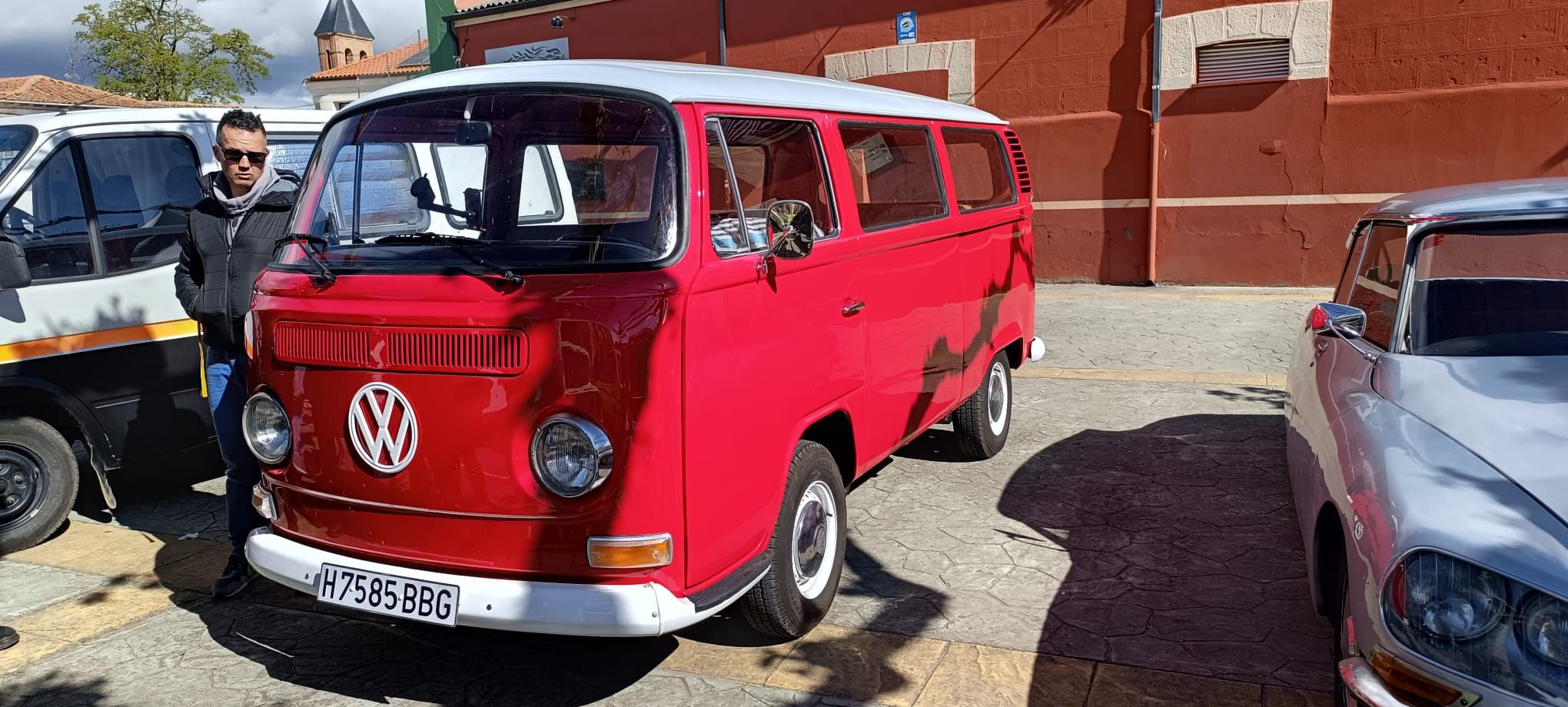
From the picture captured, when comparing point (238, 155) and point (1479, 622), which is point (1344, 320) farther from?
point (238, 155)

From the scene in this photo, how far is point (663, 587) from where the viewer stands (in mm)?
3049

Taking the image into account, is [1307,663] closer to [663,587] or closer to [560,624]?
[663,587]

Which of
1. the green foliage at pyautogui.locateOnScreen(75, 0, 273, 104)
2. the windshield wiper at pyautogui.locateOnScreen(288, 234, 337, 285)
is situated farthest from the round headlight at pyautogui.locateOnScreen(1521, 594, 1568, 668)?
the green foliage at pyautogui.locateOnScreen(75, 0, 273, 104)

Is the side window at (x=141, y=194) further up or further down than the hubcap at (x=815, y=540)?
further up

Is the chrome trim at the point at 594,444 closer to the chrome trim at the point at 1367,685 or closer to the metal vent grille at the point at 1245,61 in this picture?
the chrome trim at the point at 1367,685

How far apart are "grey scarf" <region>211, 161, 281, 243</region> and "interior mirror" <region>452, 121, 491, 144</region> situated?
1.34 metres

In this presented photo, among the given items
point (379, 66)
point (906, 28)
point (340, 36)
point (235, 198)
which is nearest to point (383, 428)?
point (235, 198)

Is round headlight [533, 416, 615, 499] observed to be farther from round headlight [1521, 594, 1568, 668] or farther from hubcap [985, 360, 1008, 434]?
hubcap [985, 360, 1008, 434]

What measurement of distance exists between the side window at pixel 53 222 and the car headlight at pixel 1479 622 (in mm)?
5907

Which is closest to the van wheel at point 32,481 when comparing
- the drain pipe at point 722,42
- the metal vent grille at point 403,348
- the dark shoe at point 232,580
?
the dark shoe at point 232,580

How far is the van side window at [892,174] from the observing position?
14.6ft

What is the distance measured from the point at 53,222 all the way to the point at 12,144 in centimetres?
47

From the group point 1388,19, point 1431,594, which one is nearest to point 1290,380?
point 1431,594

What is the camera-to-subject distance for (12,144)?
213 inches
